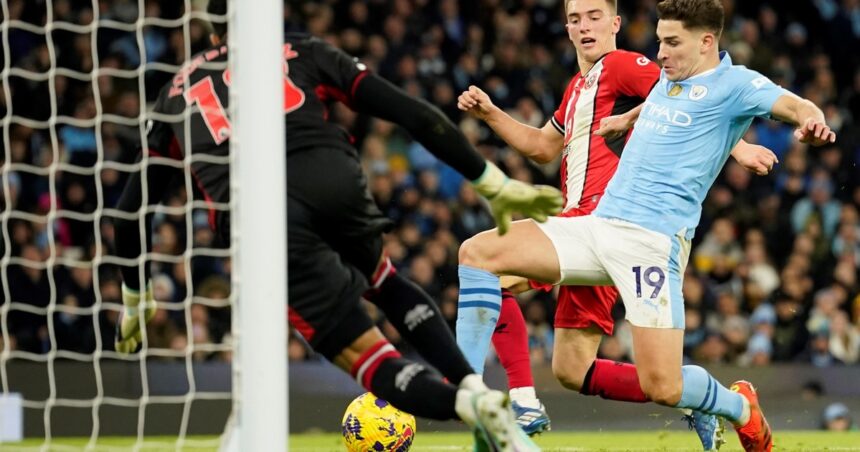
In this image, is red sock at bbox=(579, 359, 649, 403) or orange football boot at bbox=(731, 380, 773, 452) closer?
orange football boot at bbox=(731, 380, 773, 452)

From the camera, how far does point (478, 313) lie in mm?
5215

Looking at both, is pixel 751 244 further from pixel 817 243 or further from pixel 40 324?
pixel 40 324

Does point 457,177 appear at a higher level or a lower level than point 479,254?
lower

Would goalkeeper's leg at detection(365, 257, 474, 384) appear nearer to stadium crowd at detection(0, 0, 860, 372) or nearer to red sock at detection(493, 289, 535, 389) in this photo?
red sock at detection(493, 289, 535, 389)

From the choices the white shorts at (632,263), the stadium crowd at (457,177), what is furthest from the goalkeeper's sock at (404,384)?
the stadium crowd at (457,177)

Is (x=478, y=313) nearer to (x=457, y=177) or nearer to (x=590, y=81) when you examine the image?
(x=590, y=81)

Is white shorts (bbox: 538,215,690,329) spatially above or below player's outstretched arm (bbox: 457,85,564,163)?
below

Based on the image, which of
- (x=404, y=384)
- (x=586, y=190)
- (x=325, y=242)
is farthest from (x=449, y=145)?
(x=586, y=190)

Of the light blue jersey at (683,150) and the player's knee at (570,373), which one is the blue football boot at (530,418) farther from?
the light blue jersey at (683,150)

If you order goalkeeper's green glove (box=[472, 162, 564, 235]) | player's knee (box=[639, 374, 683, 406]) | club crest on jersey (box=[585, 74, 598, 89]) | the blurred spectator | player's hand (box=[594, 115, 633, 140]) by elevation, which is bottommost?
the blurred spectator

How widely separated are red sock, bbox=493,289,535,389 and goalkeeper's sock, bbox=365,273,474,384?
4.41ft

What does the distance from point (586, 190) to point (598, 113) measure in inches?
14.4

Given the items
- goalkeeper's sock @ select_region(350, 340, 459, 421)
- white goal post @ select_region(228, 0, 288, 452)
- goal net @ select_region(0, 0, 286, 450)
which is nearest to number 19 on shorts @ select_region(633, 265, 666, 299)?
goalkeeper's sock @ select_region(350, 340, 459, 421)

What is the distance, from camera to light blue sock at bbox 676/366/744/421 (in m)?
5.34
